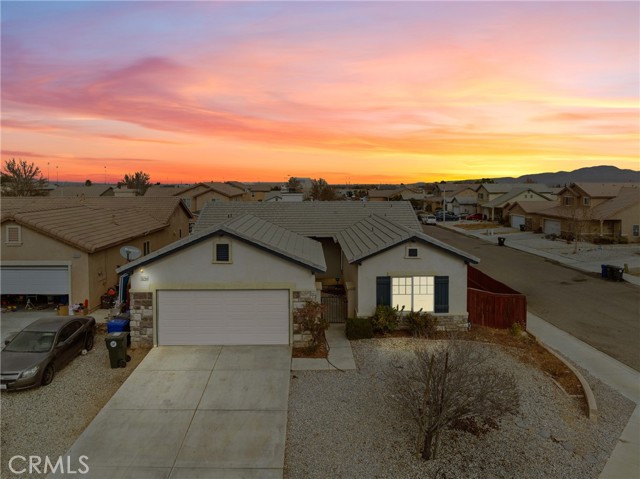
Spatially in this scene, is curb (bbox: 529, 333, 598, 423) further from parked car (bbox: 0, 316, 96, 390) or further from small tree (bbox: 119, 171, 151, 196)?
small tree (bbox: 119, 171, 151, 196)

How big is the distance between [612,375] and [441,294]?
5797mm

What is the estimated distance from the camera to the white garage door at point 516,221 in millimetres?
56719

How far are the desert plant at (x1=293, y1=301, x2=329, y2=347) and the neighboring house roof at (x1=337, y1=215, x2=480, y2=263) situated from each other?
2859 mm

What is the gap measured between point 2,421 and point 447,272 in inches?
560

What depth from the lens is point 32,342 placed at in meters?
13.1

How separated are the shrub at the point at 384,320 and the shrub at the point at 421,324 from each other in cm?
54

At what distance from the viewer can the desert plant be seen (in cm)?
1442

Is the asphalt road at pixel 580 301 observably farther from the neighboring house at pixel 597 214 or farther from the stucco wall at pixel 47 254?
the stucco wall at pixel 47 254

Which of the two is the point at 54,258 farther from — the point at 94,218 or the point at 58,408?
the point at 58,408

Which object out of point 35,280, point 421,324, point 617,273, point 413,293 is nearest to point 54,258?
point 35,280

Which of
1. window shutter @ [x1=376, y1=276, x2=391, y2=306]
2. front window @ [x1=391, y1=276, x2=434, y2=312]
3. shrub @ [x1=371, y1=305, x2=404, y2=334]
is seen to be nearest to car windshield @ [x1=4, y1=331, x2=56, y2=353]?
shrub @ [x1=371, y1=305, x2=404, y2=334]

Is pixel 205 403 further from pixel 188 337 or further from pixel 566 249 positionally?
pixel 566 249

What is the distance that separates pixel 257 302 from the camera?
15.1 m

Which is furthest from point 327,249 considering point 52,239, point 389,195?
point 389,195
